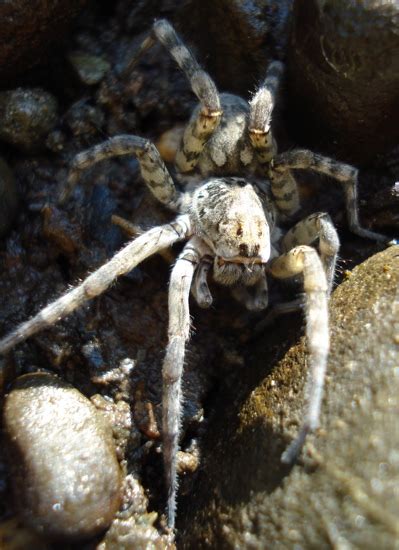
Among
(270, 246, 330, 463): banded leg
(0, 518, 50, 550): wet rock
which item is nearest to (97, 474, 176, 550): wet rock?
(0, 518, 50, 550): wet rock

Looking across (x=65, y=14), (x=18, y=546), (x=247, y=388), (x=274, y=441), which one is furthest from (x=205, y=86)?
(x=18, y=546)

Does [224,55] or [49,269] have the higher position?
[224,55]

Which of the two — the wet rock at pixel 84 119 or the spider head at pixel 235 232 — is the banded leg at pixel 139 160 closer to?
the spider head at pixel 235 232

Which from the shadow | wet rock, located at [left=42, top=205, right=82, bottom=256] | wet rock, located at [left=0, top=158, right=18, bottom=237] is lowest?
the shadow

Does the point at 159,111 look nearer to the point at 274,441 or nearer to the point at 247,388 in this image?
the point at 247,388

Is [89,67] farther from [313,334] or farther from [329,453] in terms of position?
[329,453]

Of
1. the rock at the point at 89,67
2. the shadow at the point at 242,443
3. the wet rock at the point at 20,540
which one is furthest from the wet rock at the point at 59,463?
the rock at the point at 89,67

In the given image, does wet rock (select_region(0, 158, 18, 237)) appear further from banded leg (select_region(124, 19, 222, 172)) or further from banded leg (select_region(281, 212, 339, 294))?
banded leg (select_region(281, 212, 339, 294))

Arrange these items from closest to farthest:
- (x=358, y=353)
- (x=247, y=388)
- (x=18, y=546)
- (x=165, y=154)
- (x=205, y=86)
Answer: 1. (x=358, y=353)
2. (x=18, y=546)
3. (x=247, y=388)
4. (x=205, y=86)
5. (x=165, y=154)
